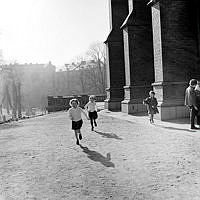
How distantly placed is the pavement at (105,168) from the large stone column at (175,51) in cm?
309

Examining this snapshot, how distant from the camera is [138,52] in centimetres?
Result: 1572

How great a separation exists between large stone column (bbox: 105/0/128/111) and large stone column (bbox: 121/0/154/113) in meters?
3.86

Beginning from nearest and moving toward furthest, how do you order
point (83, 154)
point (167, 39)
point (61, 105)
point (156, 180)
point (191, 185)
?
1. point (191, 185)
2. point (156, 180)
3. point (83, 154)
4. point (167, 39)
5. point (61, 105)

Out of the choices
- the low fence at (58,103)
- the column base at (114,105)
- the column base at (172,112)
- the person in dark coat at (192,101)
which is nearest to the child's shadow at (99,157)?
the person in dark coat at (192,101)

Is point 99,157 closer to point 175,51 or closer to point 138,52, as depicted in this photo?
point 175,51

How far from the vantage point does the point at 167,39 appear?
38.9 ft

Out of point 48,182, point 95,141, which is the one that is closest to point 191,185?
point 48,182

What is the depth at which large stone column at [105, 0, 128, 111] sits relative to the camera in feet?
65.1

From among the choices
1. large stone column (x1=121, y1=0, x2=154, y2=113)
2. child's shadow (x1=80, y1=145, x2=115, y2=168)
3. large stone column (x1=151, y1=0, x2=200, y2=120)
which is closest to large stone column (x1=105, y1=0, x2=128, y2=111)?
large stone column (x1=121, y1=0, x2=154, y2=113)

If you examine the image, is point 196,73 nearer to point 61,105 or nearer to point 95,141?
point 95,141

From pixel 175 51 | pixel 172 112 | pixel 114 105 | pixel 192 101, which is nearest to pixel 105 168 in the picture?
pixel 192 101

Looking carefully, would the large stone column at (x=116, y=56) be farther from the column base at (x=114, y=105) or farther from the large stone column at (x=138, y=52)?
the large stone column at (x=138, y=52)

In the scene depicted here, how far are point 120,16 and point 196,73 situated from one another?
9824 mm

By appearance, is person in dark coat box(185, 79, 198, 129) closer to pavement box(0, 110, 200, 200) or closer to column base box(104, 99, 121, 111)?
pavement box(0, 110, 200, 200)
